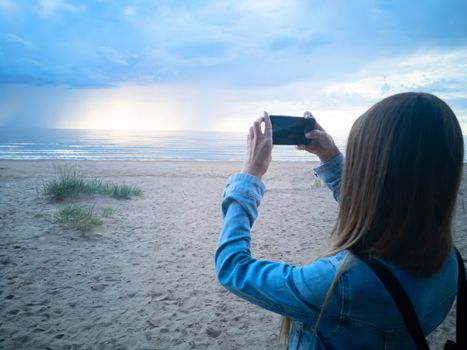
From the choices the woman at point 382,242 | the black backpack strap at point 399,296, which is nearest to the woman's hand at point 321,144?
the woman at point 382,242

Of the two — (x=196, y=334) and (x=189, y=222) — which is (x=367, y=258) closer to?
(x=196, y=334)

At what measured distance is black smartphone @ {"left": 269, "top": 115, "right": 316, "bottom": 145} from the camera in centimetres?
162

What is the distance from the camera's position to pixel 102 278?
4.82 meters

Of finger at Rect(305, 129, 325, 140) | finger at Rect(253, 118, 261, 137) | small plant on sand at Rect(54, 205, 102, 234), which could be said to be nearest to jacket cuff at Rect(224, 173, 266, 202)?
finger at Rect(253, 118, 261, 137)

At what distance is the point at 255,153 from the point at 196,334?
3048 mm

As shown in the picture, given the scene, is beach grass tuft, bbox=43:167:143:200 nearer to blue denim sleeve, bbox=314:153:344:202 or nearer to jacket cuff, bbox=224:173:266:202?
blue denim sleeve, bbox=314:153:344:202

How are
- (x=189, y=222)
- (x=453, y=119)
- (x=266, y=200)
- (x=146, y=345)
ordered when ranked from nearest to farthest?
(x=453, y=119)
(x=146, y=345)
(x=189, y=222)
(x=266, y=200)

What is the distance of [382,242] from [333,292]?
0.21 metres

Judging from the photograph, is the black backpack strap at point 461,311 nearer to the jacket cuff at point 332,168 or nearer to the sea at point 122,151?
the jacket cuff at point 332,168

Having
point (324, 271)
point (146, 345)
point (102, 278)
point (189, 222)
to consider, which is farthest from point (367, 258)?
point (189, 222)

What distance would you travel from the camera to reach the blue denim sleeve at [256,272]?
898mm

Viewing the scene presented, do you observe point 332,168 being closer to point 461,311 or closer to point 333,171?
point 333,171

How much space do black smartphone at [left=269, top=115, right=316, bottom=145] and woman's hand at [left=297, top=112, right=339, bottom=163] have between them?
0.12 feet

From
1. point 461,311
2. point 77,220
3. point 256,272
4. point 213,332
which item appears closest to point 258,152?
point 256,272
